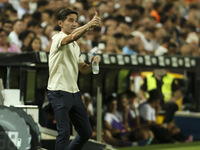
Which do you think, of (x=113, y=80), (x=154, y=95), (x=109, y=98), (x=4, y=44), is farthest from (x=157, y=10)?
(x=4, y=44)

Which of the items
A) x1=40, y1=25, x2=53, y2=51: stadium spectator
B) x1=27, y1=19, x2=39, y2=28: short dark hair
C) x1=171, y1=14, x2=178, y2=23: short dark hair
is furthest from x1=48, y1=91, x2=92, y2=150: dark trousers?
x1=171, y1=14, x2=178, y2=23: short dark hair

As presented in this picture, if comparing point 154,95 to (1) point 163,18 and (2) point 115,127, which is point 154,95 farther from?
(1) point 163,18

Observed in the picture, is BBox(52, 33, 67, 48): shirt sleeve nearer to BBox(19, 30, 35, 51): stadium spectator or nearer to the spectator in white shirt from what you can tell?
BBox(19, 30, 35, 51): stadium spectator

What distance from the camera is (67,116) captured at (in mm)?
3791

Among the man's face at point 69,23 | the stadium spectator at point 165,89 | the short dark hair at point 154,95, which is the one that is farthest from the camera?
the stadium spectator at point 165,89

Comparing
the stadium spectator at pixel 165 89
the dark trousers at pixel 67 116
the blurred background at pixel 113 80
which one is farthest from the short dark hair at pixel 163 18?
the dark trousers at pixel 67 116

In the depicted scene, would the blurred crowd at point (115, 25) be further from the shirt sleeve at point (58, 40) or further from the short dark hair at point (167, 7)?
the shirt sleeve at point (58, 40)

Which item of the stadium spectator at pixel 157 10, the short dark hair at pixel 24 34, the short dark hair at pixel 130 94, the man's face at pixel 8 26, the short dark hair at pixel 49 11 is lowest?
the short dark hair at pixel 130 94

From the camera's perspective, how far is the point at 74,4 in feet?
34.7

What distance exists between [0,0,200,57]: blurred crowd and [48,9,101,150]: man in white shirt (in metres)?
2.92

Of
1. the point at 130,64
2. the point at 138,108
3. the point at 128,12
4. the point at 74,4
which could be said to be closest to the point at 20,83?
the point at 130,64

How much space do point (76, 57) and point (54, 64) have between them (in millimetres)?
265

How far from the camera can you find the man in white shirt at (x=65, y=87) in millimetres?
3756

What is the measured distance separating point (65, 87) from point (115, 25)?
6555 millimetres
